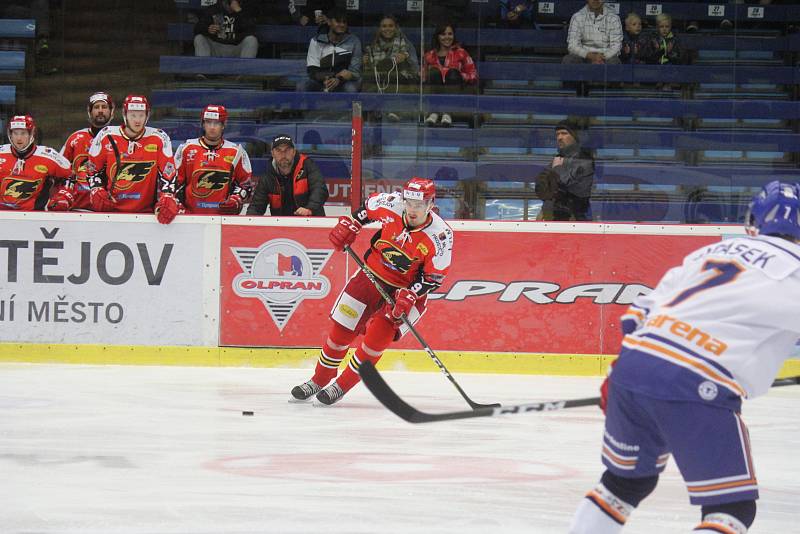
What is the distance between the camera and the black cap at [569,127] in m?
7.06

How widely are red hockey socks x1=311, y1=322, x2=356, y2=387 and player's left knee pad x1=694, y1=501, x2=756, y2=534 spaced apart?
331 centimetres

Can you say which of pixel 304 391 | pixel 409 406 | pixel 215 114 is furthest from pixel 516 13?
pixel 409 406

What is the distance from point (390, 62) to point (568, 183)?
1.40 meters

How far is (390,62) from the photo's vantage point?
727 centimetres

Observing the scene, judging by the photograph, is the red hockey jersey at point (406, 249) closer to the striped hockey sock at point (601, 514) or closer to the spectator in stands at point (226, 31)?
the spectator in stands at point (226, 31)

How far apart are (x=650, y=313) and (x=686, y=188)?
4.55 metres

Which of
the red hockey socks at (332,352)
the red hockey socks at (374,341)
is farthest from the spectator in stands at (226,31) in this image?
the red hockey socks at (374,341)

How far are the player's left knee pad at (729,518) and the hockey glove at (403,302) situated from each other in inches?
116

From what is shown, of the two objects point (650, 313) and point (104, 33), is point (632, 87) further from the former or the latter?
point (650, 313)

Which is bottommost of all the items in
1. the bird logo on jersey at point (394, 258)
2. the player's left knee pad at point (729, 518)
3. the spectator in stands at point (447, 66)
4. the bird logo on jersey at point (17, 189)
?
the player's left knee pad at point (729, 518)

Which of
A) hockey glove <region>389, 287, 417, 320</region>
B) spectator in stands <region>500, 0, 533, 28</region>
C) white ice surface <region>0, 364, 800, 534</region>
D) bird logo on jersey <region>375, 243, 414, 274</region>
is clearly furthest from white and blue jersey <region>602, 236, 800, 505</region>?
spectator in stands <region>500, 0, 533, 28</region>

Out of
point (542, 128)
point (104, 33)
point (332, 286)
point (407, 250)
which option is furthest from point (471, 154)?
point (104, 33)

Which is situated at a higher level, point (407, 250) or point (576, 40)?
point (576, 40)

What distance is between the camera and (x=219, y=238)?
651 centimetres
